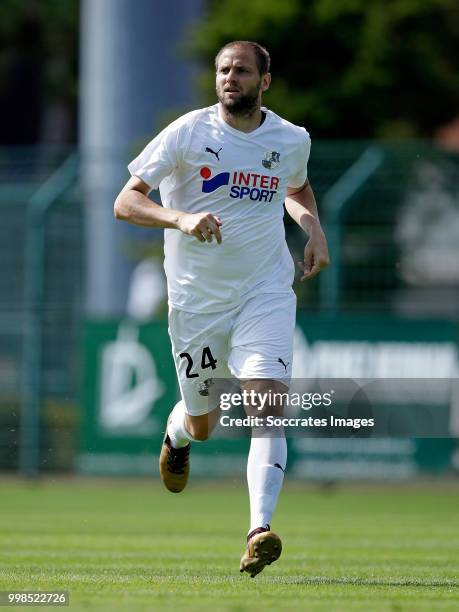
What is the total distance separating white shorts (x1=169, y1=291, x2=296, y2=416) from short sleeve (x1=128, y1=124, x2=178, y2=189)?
0.79m

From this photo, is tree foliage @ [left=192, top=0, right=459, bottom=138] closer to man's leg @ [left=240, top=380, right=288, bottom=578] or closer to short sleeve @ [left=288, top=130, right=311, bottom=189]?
short sleeve @ [left=288, top=130, right=311, bottom=189]

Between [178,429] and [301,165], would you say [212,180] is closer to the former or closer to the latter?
[301,165]

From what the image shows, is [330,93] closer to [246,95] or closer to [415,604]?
[246,95]

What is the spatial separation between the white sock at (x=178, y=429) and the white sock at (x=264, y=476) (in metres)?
1.22

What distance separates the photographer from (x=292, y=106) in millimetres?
23125

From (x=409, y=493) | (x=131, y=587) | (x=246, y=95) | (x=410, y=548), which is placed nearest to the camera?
(x=131, y=587)

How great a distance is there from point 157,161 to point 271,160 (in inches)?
24.4

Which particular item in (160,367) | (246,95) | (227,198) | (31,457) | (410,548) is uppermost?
(246,95)

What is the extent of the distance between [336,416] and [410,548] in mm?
5832

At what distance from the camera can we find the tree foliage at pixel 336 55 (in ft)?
77.0

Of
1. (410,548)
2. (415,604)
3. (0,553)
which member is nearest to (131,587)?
(415,604)

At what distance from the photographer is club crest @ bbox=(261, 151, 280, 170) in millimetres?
8719

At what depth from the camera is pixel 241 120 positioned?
872cm

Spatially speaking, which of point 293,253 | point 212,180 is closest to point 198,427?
point 212,180
